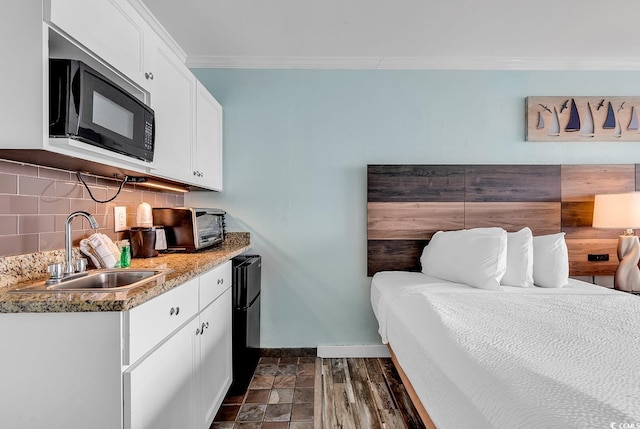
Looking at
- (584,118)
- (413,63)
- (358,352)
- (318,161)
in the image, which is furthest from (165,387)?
(584,118)

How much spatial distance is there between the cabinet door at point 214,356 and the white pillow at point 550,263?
6.93ft

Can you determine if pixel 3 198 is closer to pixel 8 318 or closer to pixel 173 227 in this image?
pixel 8 318

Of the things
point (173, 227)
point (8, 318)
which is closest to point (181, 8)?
point (173, 227)

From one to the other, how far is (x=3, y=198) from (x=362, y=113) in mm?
2390

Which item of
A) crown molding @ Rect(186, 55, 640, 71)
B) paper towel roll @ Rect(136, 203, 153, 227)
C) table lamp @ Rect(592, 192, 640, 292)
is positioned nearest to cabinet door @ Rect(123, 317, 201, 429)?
paper towel roll @ Rect(136, 203, 153, 227)

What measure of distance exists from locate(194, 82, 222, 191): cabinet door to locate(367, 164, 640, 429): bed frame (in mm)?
1211

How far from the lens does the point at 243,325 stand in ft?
7.98

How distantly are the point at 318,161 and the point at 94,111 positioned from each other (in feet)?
6.16

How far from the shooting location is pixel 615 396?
918mm

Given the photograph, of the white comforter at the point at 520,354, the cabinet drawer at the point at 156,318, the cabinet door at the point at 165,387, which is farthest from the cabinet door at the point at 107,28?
the white comforter at the point at 520,354

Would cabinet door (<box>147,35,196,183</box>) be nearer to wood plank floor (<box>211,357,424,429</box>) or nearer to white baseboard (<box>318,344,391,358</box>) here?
wood plank floor (<box>211,357,424,429</box>)

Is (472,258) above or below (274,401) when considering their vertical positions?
above

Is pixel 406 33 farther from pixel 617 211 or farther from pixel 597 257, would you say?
pixel 597 257

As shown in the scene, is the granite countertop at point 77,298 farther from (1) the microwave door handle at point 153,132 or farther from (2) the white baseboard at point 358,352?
(2) the white baseboard at point 358,352
